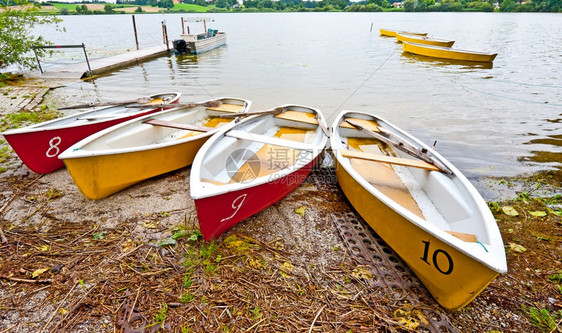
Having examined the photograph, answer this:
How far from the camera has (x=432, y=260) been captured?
2496mm

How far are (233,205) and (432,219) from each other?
256cm

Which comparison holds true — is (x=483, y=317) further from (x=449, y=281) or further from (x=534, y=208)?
(x=534, y=208)

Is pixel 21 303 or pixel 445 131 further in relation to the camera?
pixel 445 131

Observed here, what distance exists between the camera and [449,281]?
2.36 meters

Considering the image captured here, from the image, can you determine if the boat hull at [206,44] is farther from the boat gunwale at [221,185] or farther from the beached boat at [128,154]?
the boat gunwale at [221,185]

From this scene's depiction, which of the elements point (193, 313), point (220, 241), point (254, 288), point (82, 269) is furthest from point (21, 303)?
point (254, 288)

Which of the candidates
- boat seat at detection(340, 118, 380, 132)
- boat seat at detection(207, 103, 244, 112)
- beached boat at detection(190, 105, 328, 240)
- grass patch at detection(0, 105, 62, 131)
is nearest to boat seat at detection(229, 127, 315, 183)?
beached boat at detection(190, 105, 328, 240)

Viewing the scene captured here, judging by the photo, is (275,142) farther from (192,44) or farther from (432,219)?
(192,44)

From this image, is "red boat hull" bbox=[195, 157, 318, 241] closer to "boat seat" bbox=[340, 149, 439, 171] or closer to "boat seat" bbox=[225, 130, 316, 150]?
"boat seat" bbox=[225, 130, 316, 150]

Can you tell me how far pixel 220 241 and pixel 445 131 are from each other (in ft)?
22.4

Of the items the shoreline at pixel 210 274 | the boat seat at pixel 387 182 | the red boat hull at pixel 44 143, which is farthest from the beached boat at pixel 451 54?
the red boat hull at pixel 44 143

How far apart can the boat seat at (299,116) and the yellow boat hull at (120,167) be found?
6.94 feet

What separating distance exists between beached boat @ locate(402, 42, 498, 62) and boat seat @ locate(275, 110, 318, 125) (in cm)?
1511

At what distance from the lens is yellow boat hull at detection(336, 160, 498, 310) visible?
218 centimetres
